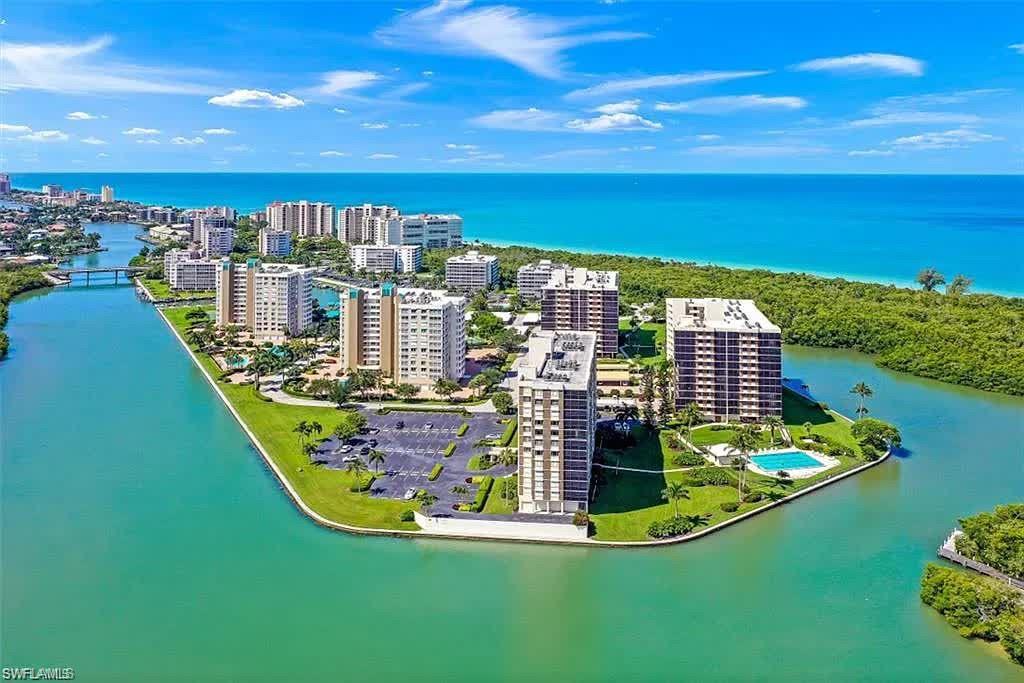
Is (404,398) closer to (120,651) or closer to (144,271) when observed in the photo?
(120,651)

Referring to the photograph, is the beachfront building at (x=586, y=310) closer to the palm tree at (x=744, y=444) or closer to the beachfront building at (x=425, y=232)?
the palm tree at (x=744, y=444)

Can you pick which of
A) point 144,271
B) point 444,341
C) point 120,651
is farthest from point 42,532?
point 144,271

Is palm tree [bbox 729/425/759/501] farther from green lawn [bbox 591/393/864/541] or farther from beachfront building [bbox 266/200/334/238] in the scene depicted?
beachfront building [bbox 266/200/334/238]

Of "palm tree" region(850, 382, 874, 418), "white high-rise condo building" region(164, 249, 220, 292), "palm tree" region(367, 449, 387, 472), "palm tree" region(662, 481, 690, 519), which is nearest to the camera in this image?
"palm tree" region(662, 481, 690, 519)

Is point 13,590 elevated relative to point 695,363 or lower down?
lower down

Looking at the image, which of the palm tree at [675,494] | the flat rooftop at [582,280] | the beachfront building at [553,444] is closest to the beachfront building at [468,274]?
the flat rooftop at [582,280]

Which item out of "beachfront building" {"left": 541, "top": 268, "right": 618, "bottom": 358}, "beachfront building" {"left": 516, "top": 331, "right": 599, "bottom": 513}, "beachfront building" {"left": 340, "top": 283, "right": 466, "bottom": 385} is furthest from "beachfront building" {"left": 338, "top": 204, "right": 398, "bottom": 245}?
"beachfront building" {"left": 516, "top": 331, "right": 599, "bottom": 513}
